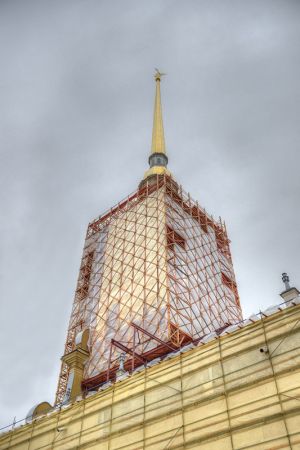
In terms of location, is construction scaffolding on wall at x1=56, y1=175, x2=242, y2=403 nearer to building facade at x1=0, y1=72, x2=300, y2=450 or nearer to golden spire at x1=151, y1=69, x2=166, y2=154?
building facade at x1=0, y1=72, x2=300, y2=450

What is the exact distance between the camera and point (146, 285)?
120ft

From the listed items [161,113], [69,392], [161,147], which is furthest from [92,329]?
[161,113]

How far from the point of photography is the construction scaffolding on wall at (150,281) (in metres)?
32.8

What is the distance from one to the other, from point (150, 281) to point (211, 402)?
20215mm

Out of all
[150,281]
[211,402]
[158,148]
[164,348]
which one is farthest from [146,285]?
[158,148]

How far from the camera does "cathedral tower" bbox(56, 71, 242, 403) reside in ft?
105

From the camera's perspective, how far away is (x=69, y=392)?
29.2m

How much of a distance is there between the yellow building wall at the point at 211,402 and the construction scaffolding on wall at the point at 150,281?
836cm

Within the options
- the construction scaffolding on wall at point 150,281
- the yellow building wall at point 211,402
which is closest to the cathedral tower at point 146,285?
the construction scaffolding on wall at point 150,281

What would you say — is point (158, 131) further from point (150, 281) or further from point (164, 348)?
point (164, 348)

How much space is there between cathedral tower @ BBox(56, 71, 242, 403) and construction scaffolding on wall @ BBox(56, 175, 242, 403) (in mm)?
84

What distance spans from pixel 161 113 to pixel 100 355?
40.2m


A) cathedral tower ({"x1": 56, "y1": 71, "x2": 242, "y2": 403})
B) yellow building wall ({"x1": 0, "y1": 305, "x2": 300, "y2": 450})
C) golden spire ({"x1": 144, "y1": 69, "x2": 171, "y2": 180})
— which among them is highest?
golden spire ({"x1": 144, "y1": 69, "x2": 171, "y2": 180})

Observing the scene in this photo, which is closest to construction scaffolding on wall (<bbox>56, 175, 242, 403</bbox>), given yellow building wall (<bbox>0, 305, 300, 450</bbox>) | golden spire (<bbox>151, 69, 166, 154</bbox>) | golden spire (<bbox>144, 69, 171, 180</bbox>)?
golden spire (<bbox>144, 69, 171, 180</bbox>)
